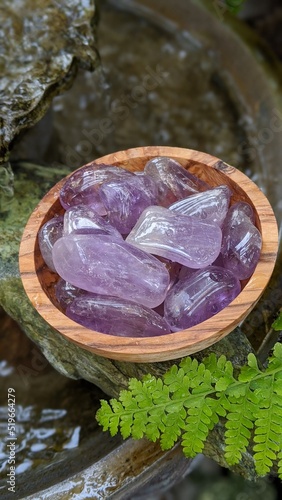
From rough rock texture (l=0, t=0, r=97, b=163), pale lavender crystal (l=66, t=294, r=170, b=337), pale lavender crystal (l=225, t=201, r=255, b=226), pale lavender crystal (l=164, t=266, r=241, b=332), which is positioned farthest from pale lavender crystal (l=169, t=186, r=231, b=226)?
rough rock texture (l=0, t=0, r=97, b=163)

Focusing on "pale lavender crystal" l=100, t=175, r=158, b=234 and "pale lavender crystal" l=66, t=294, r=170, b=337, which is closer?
"pale lavender crystal" l=66, t=294, r=170, b=337

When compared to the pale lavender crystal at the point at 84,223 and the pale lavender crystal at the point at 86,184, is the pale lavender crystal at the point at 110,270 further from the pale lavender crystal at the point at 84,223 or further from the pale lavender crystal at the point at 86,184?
the pale lavender crystal at the point at 86,184

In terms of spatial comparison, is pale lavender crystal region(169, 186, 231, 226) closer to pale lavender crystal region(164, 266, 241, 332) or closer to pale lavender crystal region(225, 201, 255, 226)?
pale lavender crystal region(225, 201, 255, 226)

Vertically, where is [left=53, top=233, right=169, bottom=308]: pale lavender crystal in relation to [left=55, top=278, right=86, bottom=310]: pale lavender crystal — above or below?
above

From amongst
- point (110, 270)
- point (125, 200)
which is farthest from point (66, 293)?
point (125, 200)

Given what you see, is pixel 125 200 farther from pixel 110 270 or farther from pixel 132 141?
pixel 132 141

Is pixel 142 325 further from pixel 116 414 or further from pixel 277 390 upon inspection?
pixel 277 390
